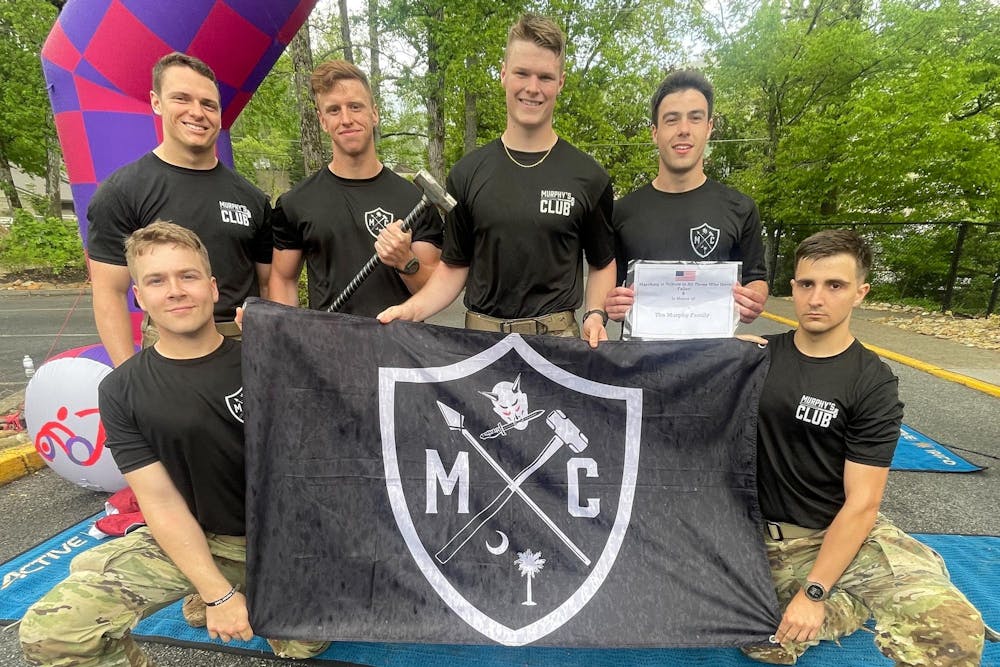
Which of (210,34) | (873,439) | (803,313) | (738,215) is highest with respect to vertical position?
(210,34)

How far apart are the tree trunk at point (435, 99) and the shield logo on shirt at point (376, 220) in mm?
11091

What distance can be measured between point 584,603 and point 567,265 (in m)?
1.49

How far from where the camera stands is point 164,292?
6.04 ft

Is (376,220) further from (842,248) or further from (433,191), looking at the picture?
(842,248)

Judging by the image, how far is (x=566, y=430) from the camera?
6.99 feet

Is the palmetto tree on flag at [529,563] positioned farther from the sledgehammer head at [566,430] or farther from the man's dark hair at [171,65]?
the man's dark hair at [171,65]

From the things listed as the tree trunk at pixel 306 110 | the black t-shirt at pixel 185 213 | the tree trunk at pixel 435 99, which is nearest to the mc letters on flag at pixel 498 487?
the black t-shirt at pixel 185 213

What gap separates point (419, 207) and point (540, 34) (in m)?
0.94

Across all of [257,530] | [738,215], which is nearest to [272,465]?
[257,530]

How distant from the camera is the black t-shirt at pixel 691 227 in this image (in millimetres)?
2596

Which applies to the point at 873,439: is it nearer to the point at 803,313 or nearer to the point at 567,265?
the point at 803,313

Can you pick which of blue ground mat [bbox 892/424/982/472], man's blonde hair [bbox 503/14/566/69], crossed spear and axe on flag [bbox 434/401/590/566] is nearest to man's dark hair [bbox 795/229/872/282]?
crossed spear and axe on flag [bbox 434/401/590/566]

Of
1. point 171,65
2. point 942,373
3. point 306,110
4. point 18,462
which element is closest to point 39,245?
point 306,110

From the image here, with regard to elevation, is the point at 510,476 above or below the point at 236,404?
below
